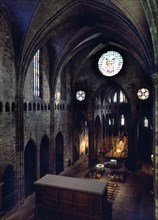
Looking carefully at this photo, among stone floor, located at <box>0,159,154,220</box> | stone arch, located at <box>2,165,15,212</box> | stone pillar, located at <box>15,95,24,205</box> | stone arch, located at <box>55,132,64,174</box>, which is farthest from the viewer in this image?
stone arch, located at <box>55,132,64,174</box>

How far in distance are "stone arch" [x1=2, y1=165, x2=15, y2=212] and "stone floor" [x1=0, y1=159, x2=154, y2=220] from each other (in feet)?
1.58

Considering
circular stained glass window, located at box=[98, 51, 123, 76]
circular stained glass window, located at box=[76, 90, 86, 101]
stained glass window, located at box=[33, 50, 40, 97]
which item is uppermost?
circular stained glass window, located at box=[98, 51, 123, 76]

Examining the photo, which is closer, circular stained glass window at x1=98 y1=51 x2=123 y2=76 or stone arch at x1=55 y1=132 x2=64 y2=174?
stone arch at x1=55 y1=132 x2=64 y2=174

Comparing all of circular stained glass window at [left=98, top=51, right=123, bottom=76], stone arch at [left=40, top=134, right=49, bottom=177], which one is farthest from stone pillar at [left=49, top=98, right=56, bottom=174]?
circular stained glass window at [left=98, top=51, right=123, bottom=76]

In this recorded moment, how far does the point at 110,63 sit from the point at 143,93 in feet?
15.6

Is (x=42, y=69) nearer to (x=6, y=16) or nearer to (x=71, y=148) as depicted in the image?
(x=6, y=16)

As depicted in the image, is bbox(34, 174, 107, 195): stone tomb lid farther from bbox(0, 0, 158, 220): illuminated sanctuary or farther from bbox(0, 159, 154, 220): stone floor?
bbox(0, 159, 154, 220): stone floor

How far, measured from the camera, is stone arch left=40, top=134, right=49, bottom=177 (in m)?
17.2

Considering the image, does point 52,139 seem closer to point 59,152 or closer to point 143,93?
point 59,152

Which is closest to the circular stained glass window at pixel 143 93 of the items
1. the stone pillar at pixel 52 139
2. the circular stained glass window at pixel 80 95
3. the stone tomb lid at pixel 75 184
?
the circular stained glass window at pixel 80 95

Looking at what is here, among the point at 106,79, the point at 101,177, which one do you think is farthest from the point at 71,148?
the point at 106,79

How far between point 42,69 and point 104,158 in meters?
14.2

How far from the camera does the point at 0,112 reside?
11.7 m

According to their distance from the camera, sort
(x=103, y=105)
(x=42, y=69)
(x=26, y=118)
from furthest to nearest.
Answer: (x=103, y=105) < (x=42, y=69) < (x=26, y=118)
